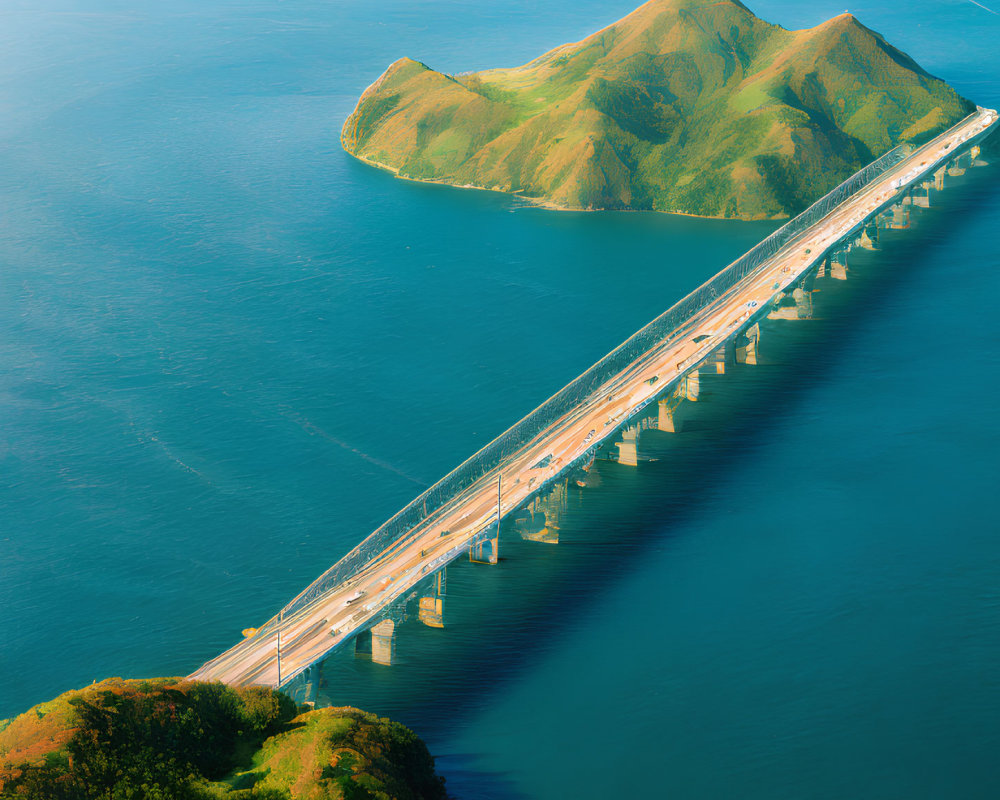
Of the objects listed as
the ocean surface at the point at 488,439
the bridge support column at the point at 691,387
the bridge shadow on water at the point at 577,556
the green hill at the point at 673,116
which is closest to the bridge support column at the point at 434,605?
the bridge shadow on water at the point at 577,556

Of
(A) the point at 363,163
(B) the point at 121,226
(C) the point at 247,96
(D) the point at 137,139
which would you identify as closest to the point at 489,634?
(B) the point at 121,226

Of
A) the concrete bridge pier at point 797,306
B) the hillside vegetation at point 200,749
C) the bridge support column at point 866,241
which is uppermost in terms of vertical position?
the bridge support column at point 866,241

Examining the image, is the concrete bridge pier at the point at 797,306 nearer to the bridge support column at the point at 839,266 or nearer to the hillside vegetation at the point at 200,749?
the bridge support column at the point at 839,266

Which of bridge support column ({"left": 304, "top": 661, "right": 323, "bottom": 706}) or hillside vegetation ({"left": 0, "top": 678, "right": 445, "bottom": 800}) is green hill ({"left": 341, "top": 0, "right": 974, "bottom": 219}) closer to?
bridge support column ({"left": 304, "top": 661, "right": 323, "bottom": 706})

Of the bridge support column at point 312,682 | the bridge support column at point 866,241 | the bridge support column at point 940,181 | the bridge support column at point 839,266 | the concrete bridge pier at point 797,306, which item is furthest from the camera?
the bridge support column at point 940,181

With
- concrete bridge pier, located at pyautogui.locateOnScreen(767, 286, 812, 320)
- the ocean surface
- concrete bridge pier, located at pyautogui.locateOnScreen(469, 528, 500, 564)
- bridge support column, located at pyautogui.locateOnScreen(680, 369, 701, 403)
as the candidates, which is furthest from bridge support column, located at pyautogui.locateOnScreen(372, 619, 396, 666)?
concrete bridge pier, located at pyautogui.locateOnScreen(767, 286, 812, 320)

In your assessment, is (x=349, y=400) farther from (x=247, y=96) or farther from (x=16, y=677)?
(x=247, y=96)
